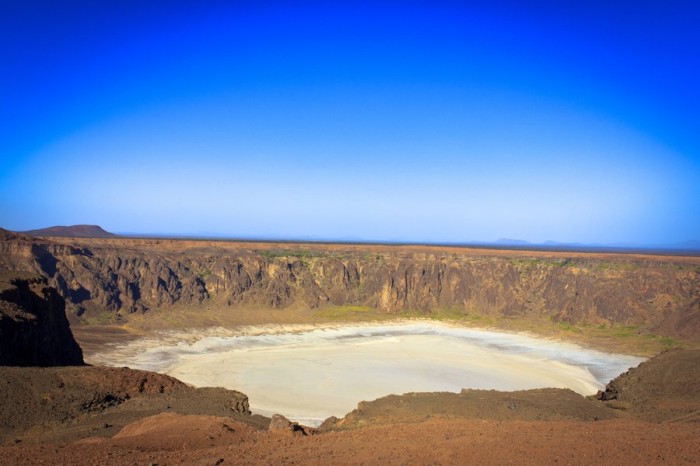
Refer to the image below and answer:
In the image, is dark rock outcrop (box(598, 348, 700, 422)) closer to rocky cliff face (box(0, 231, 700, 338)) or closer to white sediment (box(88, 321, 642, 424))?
white sediment (box(88, 321, 642, 424))

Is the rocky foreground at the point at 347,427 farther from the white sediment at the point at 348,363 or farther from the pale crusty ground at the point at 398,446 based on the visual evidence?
the white sediment at the point at 348,363

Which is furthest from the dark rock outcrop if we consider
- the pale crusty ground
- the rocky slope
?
the rocky slope

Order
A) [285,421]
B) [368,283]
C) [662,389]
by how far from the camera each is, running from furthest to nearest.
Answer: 1. [368,283]
2. [662,389]
3. [285,421]

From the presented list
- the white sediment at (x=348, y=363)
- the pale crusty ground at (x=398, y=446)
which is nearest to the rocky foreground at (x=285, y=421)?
the pale crusty ground at (x=398, y=446)

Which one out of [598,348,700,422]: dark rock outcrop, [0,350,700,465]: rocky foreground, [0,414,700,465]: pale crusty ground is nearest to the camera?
[0,414,700,465]: pale crusty ground

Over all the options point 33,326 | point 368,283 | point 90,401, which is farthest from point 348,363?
point 368,283

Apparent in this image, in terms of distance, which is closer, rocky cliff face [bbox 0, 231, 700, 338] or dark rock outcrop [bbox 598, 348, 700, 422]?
dark rock outcrop [bbox 598, 348, 700, 422]

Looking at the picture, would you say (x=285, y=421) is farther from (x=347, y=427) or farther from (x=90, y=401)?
(x=90, y=401)
